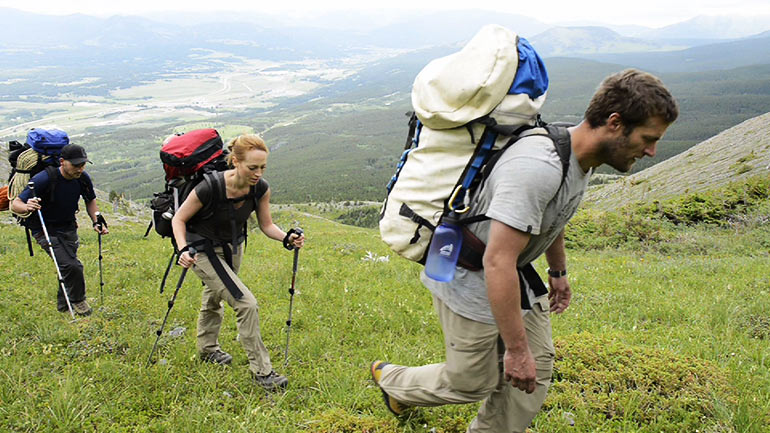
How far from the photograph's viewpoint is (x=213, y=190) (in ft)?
16.8

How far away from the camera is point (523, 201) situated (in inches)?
106

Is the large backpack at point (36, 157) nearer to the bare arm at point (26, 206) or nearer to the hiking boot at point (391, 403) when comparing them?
the bare arm at point (26, 206)

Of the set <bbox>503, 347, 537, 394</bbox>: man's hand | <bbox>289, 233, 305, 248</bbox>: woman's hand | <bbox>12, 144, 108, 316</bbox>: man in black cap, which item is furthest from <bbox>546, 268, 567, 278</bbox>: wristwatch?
<bbox>12, 144, 108, 316</bbox>: man in black cap

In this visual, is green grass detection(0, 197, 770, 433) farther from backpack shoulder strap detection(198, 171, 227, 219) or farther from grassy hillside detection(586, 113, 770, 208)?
grassy hillside detection(586, 113, 770, 208)

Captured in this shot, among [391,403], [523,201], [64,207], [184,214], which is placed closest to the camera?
[523,201]

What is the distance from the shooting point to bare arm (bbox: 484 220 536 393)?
2.74 metres

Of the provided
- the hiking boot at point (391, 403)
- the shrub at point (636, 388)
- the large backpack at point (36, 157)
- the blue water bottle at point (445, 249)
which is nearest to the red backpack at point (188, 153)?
the large backpack at point (36, 157)

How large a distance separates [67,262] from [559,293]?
290 inches

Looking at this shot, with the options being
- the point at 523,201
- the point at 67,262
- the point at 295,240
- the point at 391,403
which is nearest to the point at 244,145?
the point at 295,240

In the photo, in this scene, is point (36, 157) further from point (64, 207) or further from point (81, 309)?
point (81, 309)

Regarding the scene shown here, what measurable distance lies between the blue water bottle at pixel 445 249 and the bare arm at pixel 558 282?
1312mm

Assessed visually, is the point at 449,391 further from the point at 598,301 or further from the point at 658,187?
the point at 658,187

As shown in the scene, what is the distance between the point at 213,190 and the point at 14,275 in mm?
7171

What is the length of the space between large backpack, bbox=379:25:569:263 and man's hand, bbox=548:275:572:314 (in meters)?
1.54
